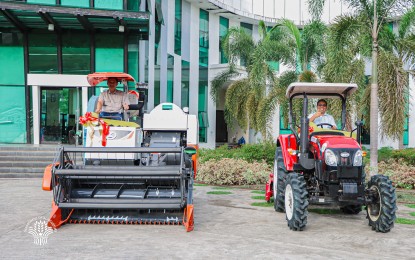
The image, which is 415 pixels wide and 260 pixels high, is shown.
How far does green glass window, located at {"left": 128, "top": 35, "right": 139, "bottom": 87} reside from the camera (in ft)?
60.4

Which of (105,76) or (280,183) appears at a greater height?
(105,76)

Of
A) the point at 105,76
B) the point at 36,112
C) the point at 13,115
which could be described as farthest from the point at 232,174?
the point at 13,115

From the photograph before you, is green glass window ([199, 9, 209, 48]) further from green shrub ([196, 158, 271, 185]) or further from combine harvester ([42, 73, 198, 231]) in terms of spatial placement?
combine harvester ([42, 73, 198, 231])

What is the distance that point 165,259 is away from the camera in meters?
5.10

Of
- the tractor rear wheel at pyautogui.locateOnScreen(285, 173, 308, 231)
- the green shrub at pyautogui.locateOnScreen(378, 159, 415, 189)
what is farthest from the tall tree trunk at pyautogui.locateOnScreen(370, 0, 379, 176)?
the tractor rear wheel at pyautogui.locateOnScreen(285, 173, 308, 231)

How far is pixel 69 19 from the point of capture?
654 inches

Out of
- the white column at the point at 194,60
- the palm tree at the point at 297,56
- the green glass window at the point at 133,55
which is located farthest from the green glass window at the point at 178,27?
the green glass window at the point at 133,55

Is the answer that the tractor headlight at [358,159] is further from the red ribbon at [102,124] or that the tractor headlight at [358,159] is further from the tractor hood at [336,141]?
the red ribbon at [102,124]

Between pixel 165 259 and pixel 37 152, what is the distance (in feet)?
39.2

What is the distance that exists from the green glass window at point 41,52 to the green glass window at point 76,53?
1.29 feet

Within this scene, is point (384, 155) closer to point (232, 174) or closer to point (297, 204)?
point (232, 174)

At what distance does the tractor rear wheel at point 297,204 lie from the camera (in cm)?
637

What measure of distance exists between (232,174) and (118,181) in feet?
20.2

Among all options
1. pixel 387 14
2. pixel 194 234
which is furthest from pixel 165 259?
pixel 387 14
